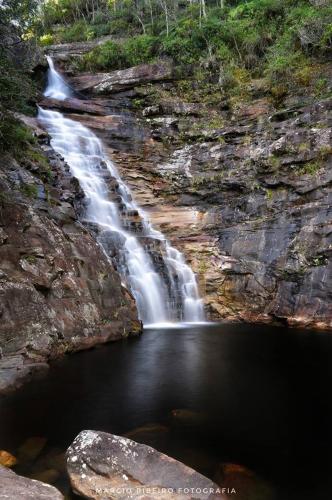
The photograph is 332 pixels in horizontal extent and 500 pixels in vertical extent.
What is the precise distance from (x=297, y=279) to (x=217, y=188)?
6176mm

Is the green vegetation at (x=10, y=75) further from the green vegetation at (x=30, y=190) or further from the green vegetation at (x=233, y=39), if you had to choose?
the green vegetation at (x=233, y=39)

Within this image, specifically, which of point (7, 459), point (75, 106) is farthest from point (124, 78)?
point (7, 459)

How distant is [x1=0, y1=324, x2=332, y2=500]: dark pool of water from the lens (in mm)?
5844

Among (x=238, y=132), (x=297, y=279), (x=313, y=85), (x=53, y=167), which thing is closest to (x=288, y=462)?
(x=297, y=279)

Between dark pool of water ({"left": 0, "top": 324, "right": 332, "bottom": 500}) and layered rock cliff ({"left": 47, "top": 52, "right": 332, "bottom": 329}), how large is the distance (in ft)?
13.3

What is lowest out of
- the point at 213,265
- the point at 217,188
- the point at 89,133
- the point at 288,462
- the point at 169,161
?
the point at 288,462

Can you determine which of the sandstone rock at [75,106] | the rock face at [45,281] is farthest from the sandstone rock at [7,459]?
the sandstone rock at [75,106]

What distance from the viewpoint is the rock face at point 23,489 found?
409 cm

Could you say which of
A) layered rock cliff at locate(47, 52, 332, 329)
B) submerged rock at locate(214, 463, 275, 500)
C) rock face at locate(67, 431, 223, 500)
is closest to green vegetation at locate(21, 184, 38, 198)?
layered rock cliff at locate(47, 52, 332, 329)

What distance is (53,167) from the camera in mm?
16406

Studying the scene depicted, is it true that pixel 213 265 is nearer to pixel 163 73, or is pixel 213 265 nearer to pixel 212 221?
pixel 212 221

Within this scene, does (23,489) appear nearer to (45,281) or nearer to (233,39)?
(45,281)

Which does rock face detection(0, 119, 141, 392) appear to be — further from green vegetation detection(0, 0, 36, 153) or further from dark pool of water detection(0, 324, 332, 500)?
green vegetation detection(0, 0, 36, 153)

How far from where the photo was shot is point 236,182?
19234mm
